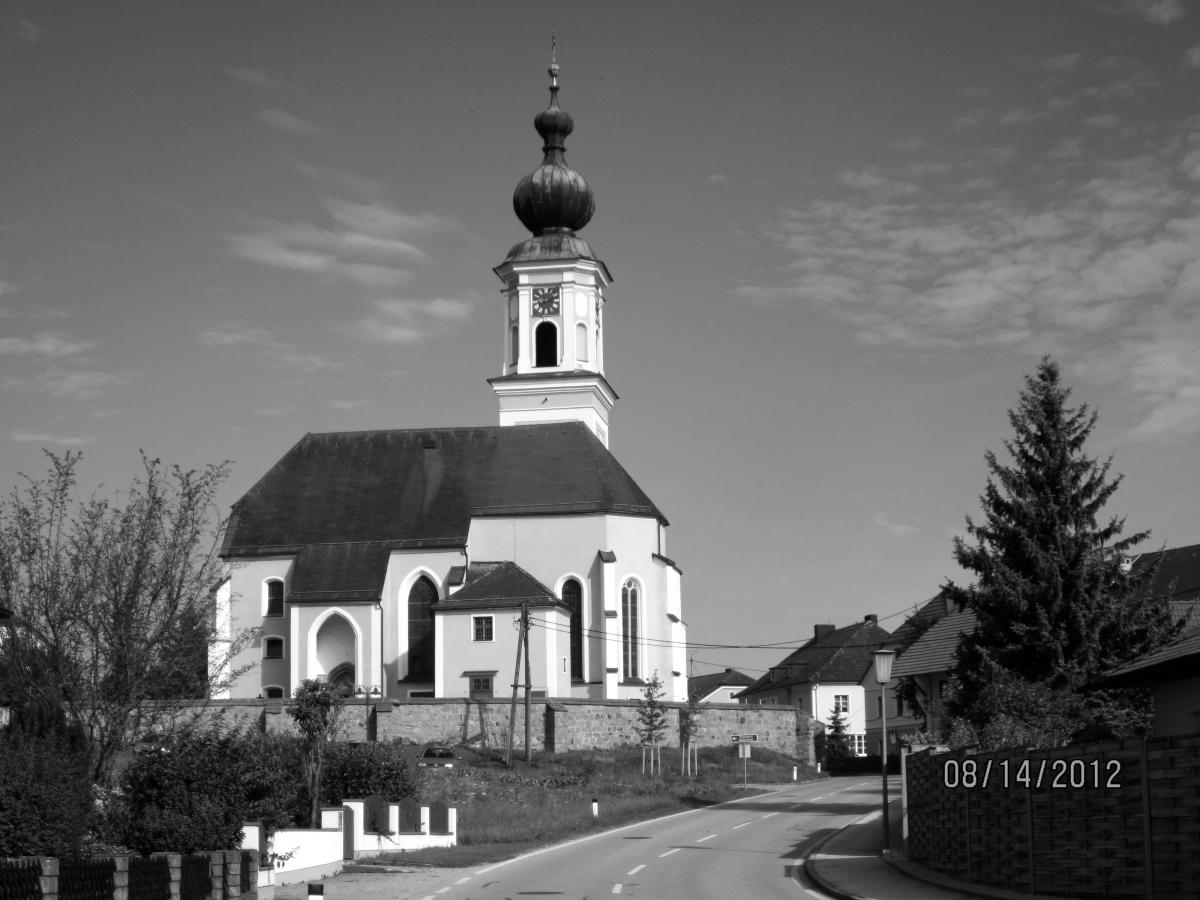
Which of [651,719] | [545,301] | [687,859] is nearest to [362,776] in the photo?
[687,859]

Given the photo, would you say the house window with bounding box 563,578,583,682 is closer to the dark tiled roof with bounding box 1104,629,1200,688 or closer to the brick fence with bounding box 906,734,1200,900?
the dark tiled roof with bounding box 1104,629,1200,688

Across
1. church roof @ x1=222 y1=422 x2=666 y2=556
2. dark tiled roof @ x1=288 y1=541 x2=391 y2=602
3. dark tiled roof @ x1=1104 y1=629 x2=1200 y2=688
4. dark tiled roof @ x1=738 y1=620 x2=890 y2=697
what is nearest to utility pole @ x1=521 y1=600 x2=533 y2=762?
church roof @ x1=222 y1=422 x2=666 y2=556

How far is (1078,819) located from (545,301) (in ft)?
169

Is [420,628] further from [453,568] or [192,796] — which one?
[192,796]

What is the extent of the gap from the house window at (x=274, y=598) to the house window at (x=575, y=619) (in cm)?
1088

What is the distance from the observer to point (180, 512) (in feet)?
93.5

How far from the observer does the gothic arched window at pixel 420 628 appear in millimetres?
59656

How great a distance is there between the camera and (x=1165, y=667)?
23.7 meters

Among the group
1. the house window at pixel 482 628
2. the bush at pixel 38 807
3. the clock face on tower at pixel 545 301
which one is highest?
the clock face on tower at pixel 545 301

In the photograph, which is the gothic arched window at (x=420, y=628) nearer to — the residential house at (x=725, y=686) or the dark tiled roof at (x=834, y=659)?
the dark tiled roof at (x=834, y=659)

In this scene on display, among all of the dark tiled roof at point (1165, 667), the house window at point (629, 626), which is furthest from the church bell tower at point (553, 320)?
the dark tiled roof at point (1165, 667)

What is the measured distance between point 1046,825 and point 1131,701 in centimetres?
1206
